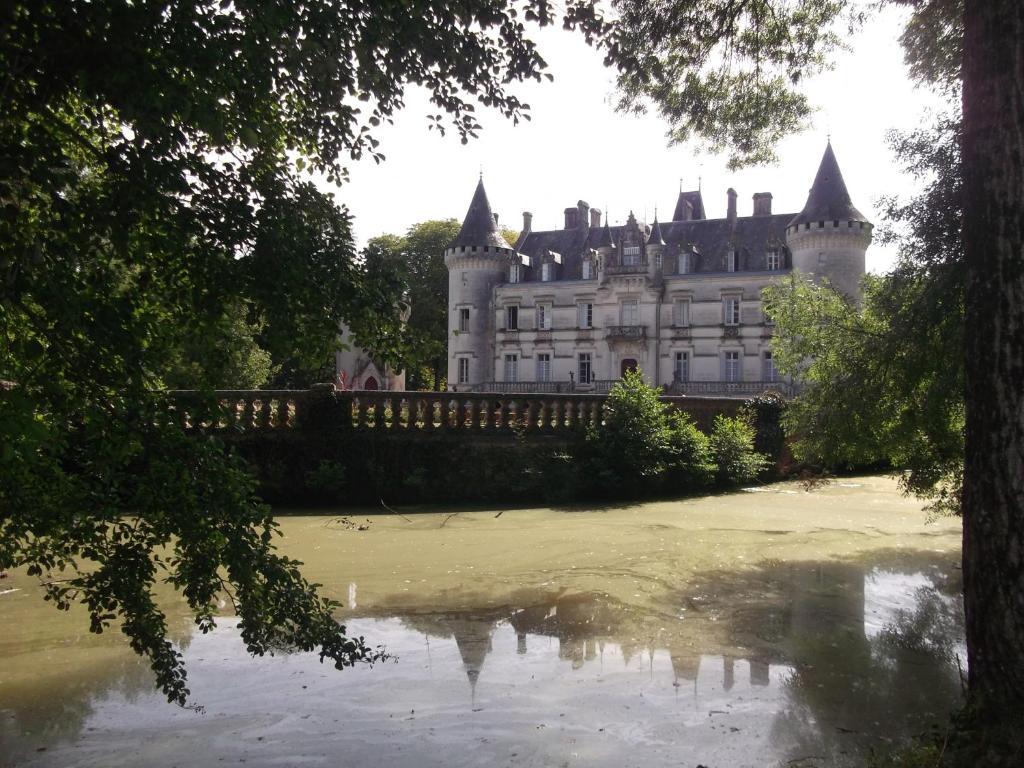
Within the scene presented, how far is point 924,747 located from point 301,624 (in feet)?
10.1

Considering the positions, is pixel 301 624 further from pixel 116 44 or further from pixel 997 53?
pixel 997 53

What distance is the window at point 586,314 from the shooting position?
47.4 m

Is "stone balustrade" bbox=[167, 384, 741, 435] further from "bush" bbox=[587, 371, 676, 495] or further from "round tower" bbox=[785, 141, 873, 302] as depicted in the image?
"round tower" bbox=[785, 141, 873, 302]

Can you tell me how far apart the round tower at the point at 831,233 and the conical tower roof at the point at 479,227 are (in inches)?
655

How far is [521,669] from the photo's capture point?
6.08 metres

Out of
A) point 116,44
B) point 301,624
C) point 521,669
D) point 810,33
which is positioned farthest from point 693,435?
point 116,44

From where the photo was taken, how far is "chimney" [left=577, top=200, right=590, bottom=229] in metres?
50.8

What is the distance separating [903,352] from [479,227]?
1592 inches

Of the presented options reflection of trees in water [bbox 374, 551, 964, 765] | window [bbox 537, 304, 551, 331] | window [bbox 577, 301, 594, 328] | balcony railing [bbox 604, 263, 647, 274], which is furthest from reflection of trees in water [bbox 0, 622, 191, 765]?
window [bbox 537, 304, 551, 331]

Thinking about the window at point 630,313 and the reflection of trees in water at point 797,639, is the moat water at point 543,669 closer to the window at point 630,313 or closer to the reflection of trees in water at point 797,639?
the reflection of trees in water at point 797,639

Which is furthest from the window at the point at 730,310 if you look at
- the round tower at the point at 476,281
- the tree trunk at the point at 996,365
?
the tree trunk at the point at 996,365

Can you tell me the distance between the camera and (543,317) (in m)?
48.2

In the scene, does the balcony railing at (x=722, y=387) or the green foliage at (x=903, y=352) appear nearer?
the green foliage at (x=903, y=352)

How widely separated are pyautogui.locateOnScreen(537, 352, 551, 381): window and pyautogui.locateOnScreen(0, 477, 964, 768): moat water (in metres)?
37.4
